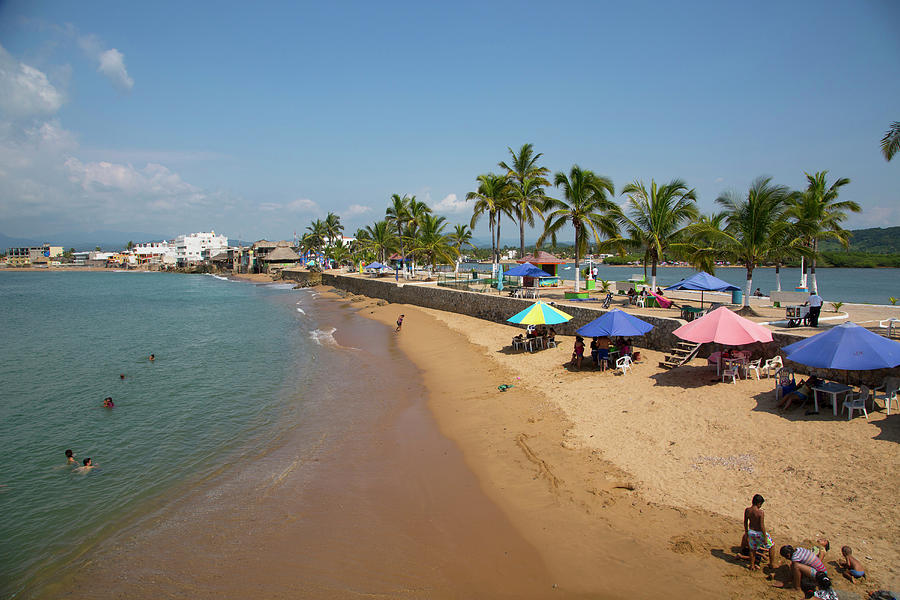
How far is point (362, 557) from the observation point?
281 inches

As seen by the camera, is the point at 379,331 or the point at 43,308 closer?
the point at 379,331

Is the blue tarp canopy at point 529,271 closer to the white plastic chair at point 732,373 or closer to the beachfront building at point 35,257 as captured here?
the white plastic chair at point 732,373

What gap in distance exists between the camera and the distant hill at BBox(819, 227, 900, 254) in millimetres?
129250

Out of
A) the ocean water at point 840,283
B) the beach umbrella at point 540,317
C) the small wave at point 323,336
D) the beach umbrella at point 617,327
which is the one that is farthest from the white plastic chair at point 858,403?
the ocean water at point 840,283

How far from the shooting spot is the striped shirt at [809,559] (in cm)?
555

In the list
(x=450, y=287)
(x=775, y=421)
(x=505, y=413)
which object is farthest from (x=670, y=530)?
(x=450, y=287)

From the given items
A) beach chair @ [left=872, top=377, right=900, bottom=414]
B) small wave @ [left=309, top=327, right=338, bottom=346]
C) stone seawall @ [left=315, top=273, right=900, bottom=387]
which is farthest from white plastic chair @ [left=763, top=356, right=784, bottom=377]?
small wave @ [left=309, top=327, right=338, bottom=346]

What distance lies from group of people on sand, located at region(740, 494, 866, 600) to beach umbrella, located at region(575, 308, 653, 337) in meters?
8.15

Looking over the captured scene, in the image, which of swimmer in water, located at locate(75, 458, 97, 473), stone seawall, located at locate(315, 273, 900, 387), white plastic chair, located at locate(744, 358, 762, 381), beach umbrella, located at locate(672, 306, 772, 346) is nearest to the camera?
swimmer in water, located at locate(75, 458, 97, 473)

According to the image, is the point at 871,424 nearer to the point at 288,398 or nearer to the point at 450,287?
the point at 288,398

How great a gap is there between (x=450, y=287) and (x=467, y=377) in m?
17.7

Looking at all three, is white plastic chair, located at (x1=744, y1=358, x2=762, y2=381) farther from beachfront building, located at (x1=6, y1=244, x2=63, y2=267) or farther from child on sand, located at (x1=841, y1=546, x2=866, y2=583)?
beachfront building, located at (x1=6, y1=244, x2=63, y2=267)

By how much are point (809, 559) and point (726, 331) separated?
23.5 ft

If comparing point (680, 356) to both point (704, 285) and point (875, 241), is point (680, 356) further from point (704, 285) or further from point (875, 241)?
point (875, 241)
